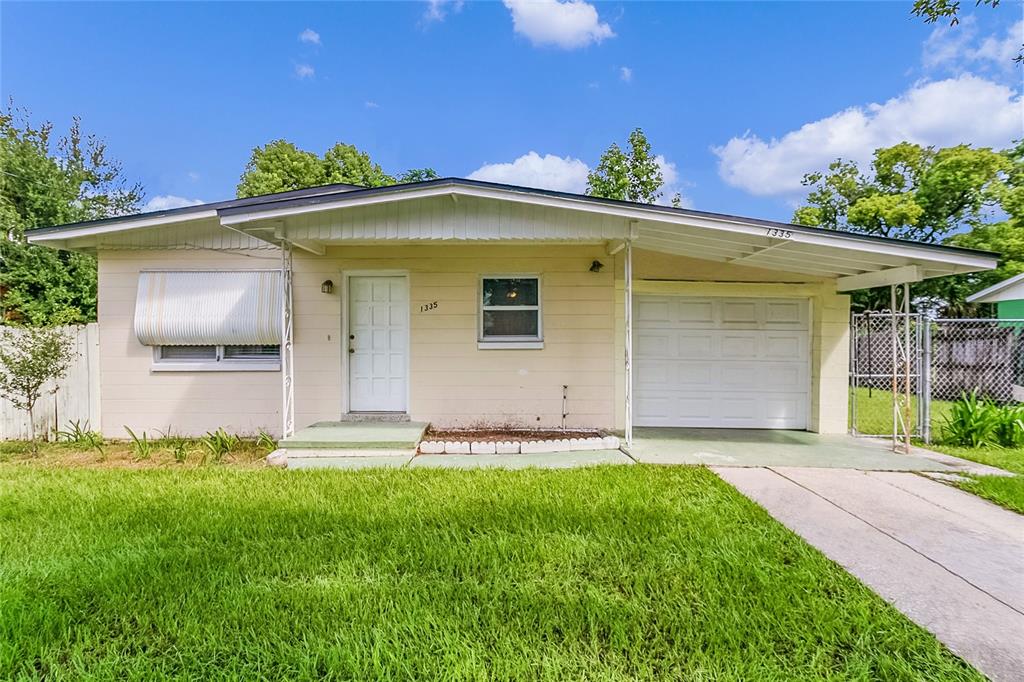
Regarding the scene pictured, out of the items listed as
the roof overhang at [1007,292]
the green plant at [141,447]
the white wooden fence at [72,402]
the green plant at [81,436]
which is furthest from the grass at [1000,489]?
the roof overhang at [1007,292]

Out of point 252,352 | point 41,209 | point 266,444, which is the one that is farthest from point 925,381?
point 41,209

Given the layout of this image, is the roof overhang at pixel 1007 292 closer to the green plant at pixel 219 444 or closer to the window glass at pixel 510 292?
the window glass at pixel 510 292

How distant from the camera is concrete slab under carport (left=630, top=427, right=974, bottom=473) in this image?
5.29m

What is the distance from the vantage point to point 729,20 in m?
10.4

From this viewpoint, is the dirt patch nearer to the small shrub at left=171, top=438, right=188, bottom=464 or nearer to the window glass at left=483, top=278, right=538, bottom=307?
the window glass at left=483, top=278, right=538, bottom=307

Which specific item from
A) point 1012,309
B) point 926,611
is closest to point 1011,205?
point 1012,309

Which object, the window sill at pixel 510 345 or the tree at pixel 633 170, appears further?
the tree at pixel 633 170

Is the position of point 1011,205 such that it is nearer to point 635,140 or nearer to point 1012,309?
point 1012,309

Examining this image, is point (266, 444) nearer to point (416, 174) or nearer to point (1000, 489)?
point (1000, 489)

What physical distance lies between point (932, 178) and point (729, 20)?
12.7 metres

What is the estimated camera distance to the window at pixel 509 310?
687 cm

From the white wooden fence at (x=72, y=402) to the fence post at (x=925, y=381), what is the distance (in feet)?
37.9

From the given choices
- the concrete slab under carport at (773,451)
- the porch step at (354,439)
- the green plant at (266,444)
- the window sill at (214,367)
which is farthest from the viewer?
the window sill at (214,367)

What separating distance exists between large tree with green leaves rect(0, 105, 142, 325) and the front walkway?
1525cm
